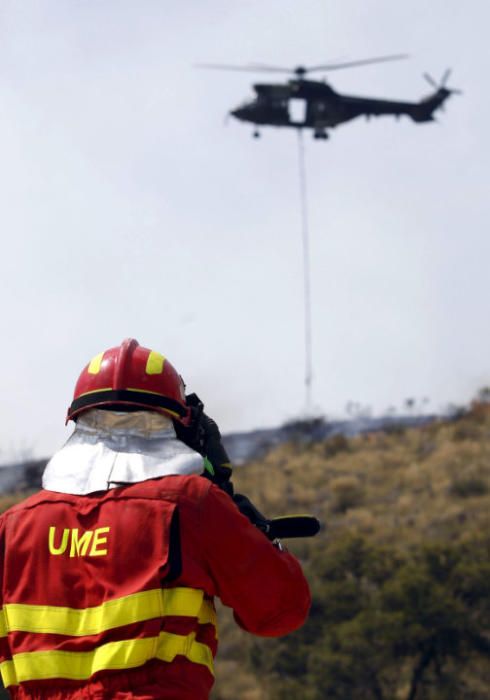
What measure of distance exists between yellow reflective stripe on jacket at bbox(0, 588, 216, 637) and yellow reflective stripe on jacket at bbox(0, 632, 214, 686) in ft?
0.19

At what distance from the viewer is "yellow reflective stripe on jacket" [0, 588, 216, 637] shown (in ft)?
A: 12.5

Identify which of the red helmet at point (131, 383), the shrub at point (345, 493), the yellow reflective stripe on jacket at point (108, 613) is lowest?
the shrub at point (345, 493)

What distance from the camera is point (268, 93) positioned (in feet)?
153

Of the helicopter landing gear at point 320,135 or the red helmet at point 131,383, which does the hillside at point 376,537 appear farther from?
the red helmet at point 131,383

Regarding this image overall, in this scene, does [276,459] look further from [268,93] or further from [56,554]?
[56,554]

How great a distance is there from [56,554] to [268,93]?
143 feet

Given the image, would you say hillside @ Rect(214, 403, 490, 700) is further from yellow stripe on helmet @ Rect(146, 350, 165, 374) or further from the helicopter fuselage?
yellow stripe on helmet @ Rect(146, 350, 165, 374)

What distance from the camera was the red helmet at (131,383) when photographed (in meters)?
4.06

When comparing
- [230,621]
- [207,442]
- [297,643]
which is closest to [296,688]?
[297,643]

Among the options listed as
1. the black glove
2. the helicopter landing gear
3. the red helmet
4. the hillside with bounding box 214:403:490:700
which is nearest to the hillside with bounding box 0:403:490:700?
the hillside with bounding box 214:403:490:700

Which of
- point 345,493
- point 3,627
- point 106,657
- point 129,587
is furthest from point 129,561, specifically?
point 345,493

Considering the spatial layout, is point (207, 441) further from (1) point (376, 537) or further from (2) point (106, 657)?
(1) point (376, 537)

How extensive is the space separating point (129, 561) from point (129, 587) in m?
0.07

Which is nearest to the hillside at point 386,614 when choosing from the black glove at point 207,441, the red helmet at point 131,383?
the black glove at point 207,441
